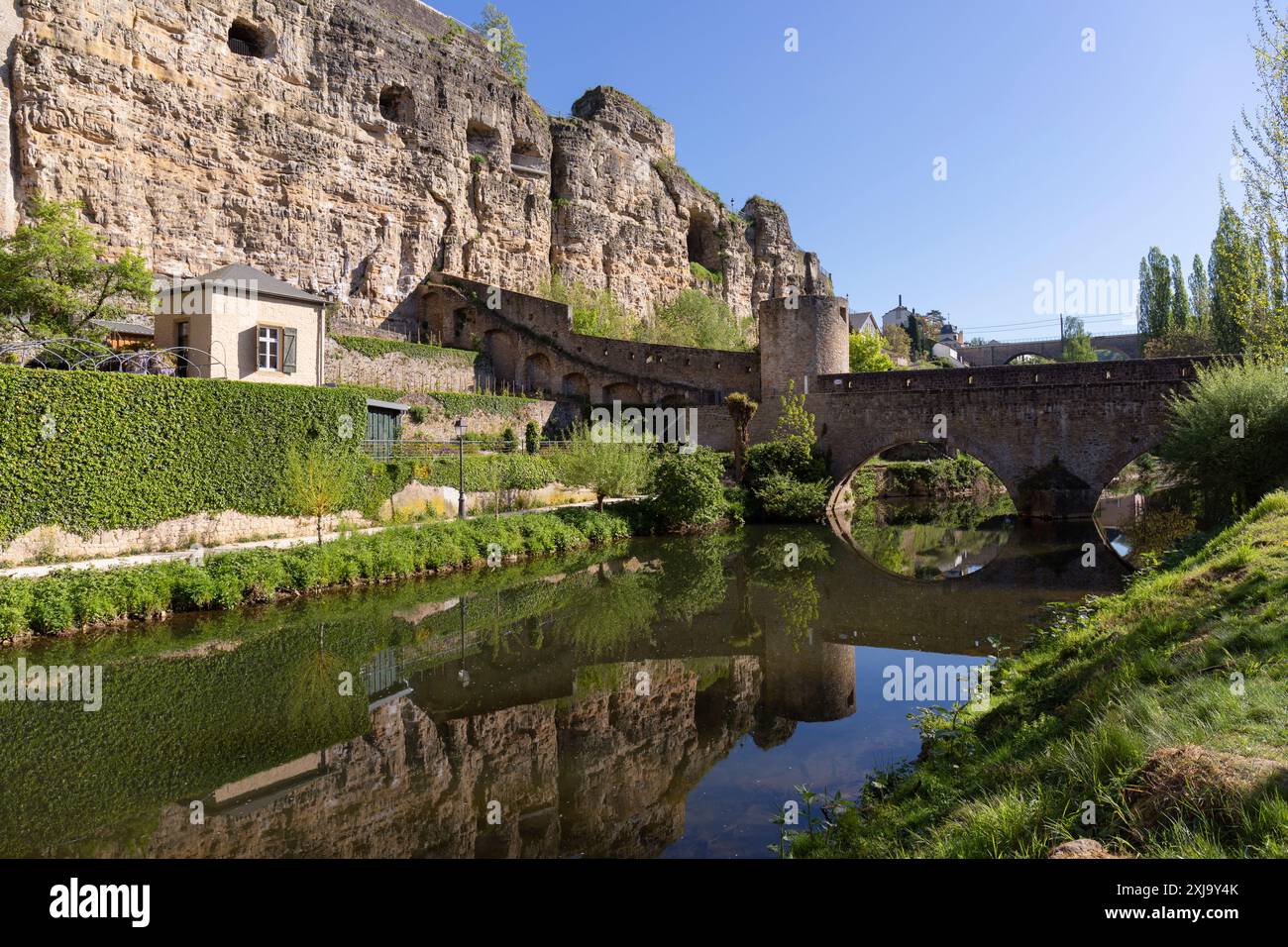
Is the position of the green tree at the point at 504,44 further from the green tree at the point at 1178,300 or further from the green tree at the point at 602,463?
the green tree at the point at 1178,300

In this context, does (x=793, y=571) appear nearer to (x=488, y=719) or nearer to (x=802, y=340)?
(x=488, y=719)

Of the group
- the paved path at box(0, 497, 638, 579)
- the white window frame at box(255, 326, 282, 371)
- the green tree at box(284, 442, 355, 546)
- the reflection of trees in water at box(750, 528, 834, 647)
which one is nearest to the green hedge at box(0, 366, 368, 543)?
the green tree at box(284, 442, 355, 546)

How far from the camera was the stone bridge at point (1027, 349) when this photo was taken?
214ft

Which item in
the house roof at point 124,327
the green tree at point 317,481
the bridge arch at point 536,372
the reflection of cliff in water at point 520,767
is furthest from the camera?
the bridge arch at point 536,372

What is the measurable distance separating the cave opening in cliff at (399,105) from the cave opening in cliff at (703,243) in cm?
1864

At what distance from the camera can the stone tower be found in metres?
26.4

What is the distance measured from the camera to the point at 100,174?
70.1 feet

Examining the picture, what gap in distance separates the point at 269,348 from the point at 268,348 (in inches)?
1.3

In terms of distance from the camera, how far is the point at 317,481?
1351 centimetres

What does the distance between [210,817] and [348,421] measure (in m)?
11.9

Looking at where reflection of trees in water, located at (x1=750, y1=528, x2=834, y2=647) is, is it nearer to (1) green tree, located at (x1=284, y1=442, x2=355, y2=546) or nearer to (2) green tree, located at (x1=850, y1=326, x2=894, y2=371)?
(1) green tree, located at (x1=284, y1=442, x2=355, y2=546)

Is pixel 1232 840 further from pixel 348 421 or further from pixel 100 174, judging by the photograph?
pixel 100 174

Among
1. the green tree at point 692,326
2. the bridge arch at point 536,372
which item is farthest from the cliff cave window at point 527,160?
the bridge arch at point 536,372

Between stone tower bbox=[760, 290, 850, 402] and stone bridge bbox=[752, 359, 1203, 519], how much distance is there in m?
1.69
